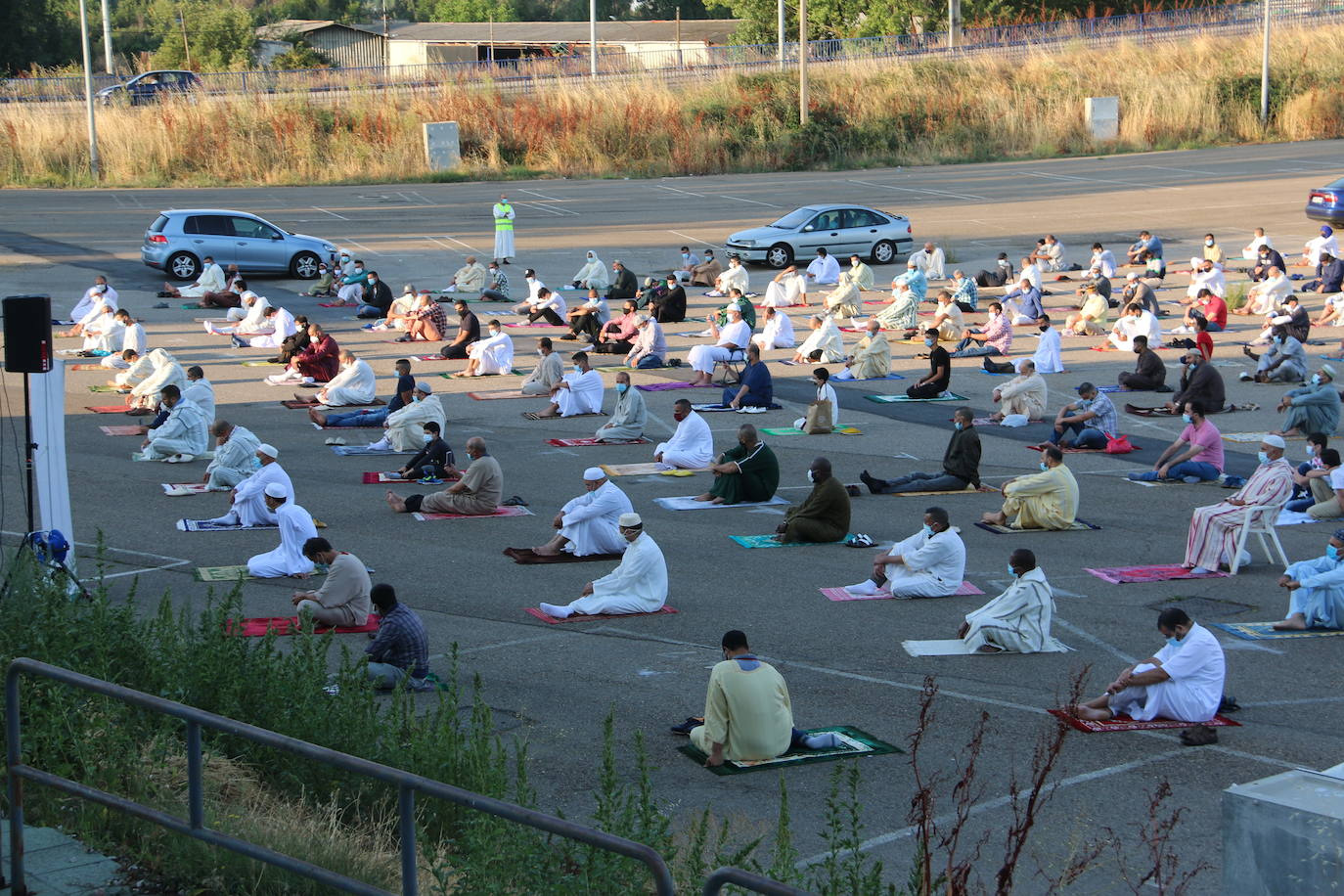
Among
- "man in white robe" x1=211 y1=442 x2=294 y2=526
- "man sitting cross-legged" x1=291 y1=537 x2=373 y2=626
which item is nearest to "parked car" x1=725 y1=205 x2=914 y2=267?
"man in white robe" x1=211 y1=442 x2=294 y2=526

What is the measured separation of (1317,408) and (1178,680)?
1155 cm

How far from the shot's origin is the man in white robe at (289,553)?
14758 millimetres

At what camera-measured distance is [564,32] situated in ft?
295

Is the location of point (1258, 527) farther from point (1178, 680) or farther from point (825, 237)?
point (825, 237)

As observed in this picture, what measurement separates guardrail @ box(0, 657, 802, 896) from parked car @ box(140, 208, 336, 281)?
3001 cm

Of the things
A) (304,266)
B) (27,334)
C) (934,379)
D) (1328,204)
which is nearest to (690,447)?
(934,379)

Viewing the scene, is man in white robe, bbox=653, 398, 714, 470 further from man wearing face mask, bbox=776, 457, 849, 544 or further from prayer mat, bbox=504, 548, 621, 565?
prayer mat, bbox=504, 548, 621, 565

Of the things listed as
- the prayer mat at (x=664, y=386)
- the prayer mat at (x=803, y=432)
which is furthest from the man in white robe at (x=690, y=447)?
the prayer mat at (x=664, y=386)

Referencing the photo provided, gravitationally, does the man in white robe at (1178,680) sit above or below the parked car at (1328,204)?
below

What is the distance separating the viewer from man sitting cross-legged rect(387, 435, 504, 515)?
1719cm

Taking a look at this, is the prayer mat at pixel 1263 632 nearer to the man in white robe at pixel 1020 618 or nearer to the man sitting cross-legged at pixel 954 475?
the man in white robe at pixel 1020 618

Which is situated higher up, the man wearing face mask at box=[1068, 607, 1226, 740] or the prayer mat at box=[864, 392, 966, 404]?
the prayer mat at box=[864, 392, 966, 404]

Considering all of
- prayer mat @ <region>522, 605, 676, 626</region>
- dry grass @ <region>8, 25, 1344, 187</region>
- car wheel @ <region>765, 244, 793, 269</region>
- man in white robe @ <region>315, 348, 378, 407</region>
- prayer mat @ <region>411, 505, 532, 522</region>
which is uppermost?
dry grass @ <region>8, 25, 1344, 187</region>

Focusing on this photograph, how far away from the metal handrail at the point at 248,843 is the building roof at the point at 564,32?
83893mm
